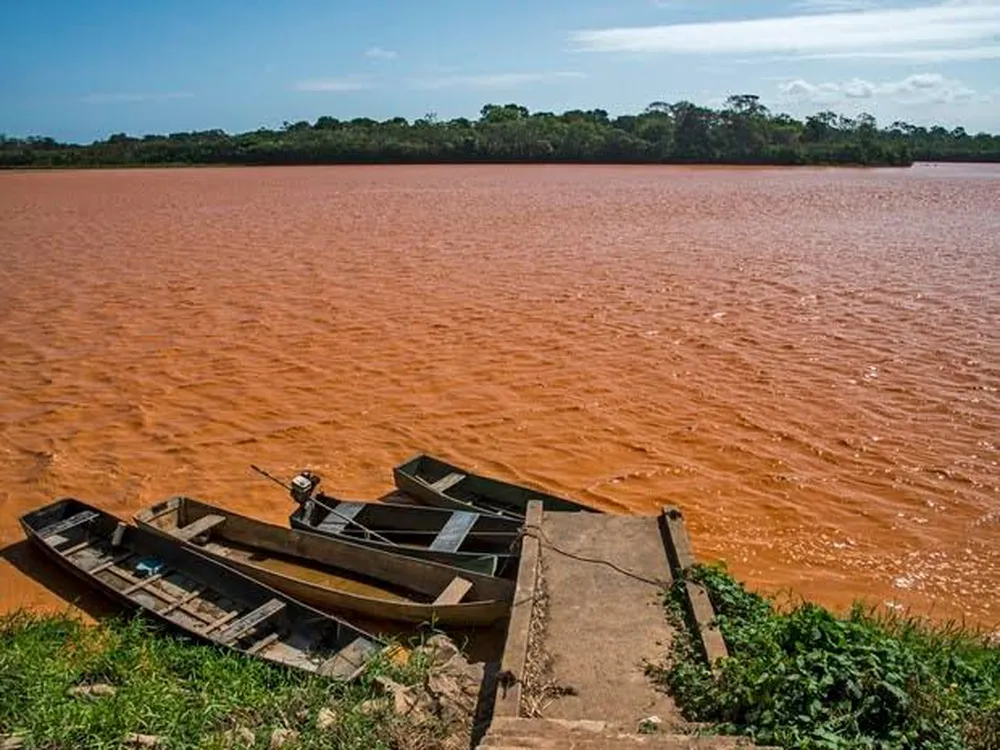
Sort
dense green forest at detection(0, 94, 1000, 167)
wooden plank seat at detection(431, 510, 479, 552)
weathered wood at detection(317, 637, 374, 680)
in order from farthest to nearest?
dense green forest at detection(0, 94, 1000, 167) → wooden plank seat at detection(431, 510, 479, 552) → weathered wood at detection(317, 637, 374, 680)

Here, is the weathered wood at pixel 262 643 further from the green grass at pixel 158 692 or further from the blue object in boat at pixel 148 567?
the blue object in boat at pixel 148 567

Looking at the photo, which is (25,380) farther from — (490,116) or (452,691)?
(490,116)

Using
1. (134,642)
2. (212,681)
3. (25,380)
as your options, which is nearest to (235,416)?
(25,380)

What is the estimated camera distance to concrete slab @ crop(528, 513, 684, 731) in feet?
15.1

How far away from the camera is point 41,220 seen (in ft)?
91.8

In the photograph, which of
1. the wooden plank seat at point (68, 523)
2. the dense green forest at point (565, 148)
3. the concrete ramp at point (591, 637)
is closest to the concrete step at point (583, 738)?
the concrete ramp at point (591, 637)

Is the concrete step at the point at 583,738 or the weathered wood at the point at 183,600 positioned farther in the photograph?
the weathered wood at the point at 183,600

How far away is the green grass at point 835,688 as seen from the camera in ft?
12.7

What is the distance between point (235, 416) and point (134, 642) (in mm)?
4631

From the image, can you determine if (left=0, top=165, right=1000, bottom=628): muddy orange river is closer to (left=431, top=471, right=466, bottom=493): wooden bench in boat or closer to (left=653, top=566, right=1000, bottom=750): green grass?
(left=431, top=471, right=466, bottom=493): wooden bench in boat

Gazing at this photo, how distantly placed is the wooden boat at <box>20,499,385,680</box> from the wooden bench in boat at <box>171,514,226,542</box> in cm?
18

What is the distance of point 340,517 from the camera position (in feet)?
23.5

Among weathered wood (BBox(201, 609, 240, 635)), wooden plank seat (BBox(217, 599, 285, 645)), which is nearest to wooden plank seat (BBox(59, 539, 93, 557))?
weathered wood (BBox(201, 609, 240, 635))

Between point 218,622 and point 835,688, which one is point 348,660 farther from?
point 835,688
